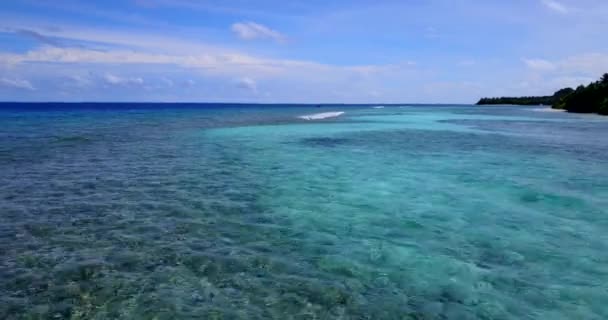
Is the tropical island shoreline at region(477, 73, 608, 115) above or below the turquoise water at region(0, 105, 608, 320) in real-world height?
above

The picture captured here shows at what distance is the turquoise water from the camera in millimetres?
6656

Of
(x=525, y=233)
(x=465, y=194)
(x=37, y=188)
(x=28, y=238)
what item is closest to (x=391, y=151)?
(x=465, y=194)

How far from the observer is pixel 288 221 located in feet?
36.0

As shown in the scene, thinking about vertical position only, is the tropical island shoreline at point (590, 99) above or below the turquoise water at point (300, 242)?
above

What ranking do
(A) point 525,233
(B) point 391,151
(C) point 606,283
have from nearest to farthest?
(C) point 606,283
(A) point 525,233
(B) point 391,151

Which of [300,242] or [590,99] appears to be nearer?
[300,242]

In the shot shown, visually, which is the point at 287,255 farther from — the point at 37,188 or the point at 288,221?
the point at 37,188

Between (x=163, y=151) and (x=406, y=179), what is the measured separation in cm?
1410

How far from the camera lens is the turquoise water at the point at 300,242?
6.66 meters

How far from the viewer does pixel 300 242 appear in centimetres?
939

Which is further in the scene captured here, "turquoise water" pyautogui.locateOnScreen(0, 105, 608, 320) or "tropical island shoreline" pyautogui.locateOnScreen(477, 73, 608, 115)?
"tropical island shoreline" pyautogui.locateOnScreen(477, 73, 608, 115)

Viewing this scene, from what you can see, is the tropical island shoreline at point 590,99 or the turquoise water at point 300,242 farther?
the tropical island shoreline at point 590,99

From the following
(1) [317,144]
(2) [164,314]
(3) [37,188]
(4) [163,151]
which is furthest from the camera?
(1) [317,144]

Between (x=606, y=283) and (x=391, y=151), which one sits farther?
(x=391, y=151)
